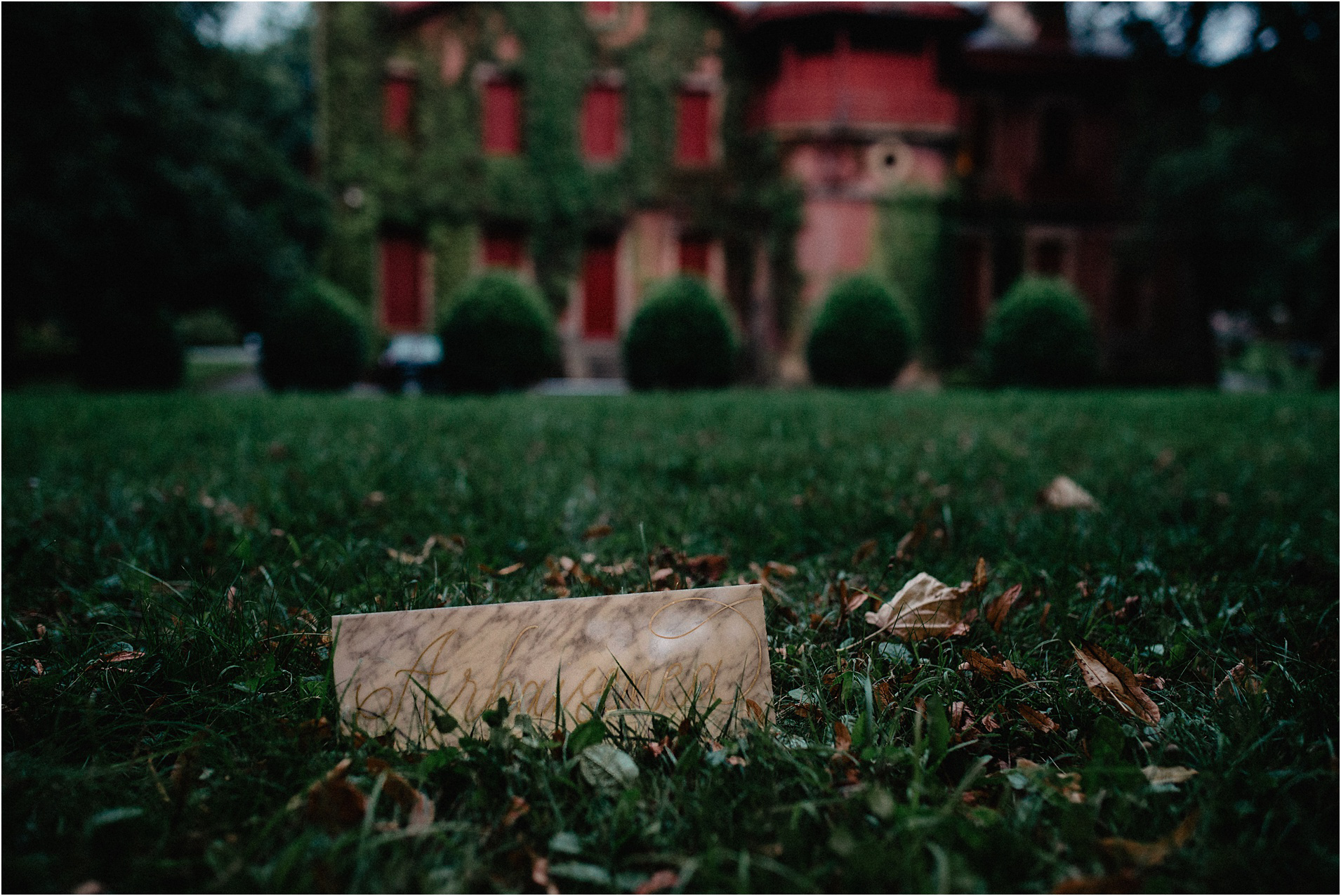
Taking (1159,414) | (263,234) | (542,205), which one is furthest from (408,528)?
(542,205)

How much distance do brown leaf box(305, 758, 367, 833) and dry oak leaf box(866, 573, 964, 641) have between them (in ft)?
3.12

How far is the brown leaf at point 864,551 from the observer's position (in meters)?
2.10

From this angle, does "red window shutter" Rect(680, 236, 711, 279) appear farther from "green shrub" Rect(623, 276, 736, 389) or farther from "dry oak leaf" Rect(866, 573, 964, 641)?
"dry oak leaf" Rect(866, 573, 964, 641)

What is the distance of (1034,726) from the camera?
124 cm

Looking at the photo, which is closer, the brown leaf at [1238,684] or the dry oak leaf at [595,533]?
the brown leaf at [1238,684]

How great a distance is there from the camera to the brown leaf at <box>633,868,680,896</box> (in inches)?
36.2

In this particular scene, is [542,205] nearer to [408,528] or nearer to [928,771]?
[408,528]

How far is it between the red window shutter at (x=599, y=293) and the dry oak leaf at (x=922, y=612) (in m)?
17.3

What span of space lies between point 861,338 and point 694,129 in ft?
28.1

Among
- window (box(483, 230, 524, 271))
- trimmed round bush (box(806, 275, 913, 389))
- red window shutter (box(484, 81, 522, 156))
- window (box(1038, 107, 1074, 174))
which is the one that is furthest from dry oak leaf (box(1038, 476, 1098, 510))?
window (box(1038, 107, 1074, 174))

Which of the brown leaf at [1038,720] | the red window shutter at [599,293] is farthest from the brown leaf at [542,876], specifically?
the red window shutter at [599,293]

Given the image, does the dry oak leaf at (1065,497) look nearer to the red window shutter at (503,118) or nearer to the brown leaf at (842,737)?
the brown leaf at (842,737)

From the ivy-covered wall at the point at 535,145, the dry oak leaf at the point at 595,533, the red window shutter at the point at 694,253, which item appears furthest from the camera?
the red window shutter at the point at 694,253

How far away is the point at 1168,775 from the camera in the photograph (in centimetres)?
108
